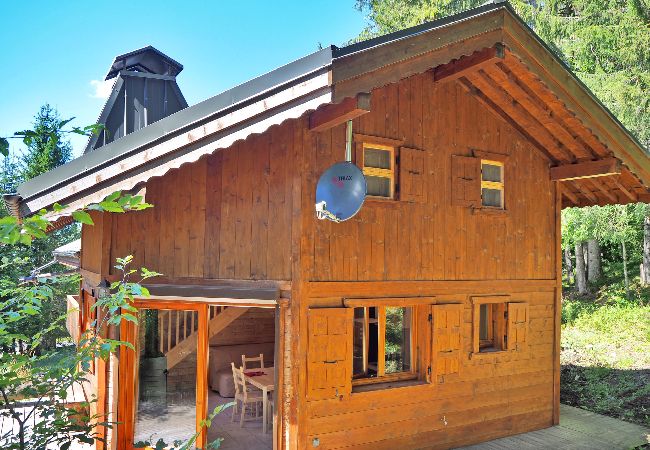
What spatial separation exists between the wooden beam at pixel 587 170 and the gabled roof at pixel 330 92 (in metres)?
0.44

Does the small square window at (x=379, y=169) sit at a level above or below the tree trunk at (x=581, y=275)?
above

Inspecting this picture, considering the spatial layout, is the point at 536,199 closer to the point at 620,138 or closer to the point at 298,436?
the point at 620,138

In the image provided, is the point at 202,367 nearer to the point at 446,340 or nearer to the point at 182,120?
the point at 182,120

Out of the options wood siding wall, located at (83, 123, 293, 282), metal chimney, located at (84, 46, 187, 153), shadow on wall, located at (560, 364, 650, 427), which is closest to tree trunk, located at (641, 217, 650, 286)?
shadow on wall, located at (560, 364, 650, 427)

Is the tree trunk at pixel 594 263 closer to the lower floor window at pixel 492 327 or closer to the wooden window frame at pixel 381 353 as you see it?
the lower floor window at pixel 492 327

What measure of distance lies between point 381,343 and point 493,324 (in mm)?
2466

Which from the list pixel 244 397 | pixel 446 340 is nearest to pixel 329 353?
pixel 446 340

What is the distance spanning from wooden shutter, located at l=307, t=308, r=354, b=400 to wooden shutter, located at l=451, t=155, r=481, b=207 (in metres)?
2.50

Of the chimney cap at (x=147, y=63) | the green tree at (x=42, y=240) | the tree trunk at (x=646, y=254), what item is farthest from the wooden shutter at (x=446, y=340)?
the tree trunk at (x=646, y=254)

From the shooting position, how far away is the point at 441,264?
24.5 ft

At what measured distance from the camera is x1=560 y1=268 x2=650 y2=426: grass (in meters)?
10.2

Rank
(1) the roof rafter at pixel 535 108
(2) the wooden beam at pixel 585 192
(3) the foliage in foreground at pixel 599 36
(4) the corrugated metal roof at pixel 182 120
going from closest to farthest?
1. (4) the corrugated metal roof at pixel 182 120
2. (1) the roof rafter at pixel 535 108
3. (2) the wooden beam at pixel 585 192
4. (3) the foliage in foreground at pixel 599 36

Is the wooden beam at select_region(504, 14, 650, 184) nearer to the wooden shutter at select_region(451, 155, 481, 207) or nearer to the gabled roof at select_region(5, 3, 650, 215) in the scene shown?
the gabled roof at select_region(5, 3, 650, 215)

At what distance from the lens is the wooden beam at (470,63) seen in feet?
20.7
